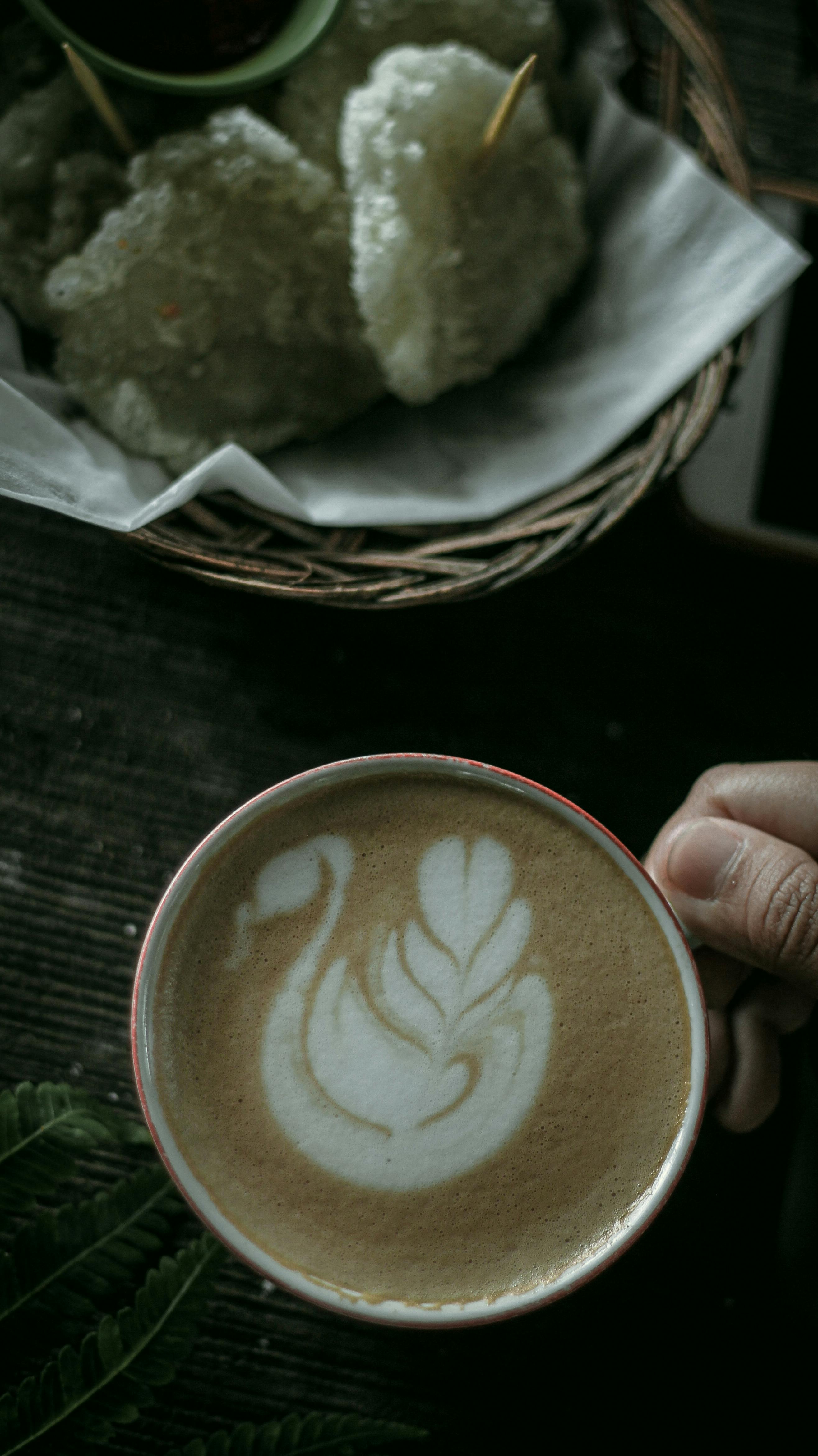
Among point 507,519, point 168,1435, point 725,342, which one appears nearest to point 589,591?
point 507,519

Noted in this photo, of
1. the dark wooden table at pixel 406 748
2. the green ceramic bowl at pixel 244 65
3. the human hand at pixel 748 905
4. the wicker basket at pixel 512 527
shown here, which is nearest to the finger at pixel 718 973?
the human hand at pixel 748 905

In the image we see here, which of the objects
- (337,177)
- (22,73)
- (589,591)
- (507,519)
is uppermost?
(22,73)

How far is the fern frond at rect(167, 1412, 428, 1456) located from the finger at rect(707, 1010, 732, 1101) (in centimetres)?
36

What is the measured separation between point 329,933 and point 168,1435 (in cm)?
48

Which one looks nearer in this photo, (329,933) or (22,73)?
(329,933)

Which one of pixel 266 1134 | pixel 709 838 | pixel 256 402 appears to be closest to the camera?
pixel 266 1134

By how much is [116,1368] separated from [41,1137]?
0.60 feet

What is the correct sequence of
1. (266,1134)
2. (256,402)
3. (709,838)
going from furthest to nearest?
(256,402)
(709,838)
(266,1134)

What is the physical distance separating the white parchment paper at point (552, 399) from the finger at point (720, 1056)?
0.49m

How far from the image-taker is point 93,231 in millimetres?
886

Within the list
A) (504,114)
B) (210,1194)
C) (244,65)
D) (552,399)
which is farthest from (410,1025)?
(244,65)

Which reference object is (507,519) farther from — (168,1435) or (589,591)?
(168,1435)

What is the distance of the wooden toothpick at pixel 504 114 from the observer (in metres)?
0.74

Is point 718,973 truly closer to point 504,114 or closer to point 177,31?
point 504,114
